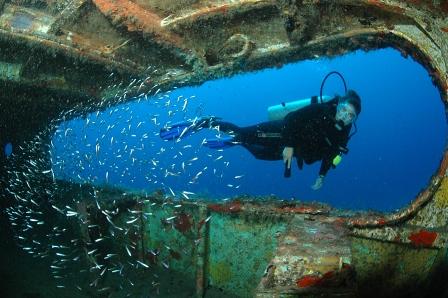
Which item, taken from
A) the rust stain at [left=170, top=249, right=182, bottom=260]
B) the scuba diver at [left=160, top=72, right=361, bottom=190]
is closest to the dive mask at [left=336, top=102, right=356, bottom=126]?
the scuba diver at [left=160, top=72, right=361, bottom=190]

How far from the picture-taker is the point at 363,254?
4109mm

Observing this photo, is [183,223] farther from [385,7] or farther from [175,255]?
[385,7]

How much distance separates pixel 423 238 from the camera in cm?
377

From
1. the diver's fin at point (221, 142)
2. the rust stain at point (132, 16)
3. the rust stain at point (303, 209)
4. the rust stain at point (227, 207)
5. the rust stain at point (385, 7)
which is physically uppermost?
the rust stain at point (132, 16)

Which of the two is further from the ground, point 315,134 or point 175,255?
point 315,134

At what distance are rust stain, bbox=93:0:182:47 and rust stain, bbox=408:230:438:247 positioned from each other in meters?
3.88

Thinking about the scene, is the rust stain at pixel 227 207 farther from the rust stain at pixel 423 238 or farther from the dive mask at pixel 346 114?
the dive mask at pixel 346 114

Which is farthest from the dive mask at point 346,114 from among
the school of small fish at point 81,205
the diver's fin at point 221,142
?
the diver's fin at point 221,142

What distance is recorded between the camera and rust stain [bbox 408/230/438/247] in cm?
373

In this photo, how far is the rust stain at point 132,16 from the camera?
4648 mm

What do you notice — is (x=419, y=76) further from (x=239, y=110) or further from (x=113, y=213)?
(x=113, y=213)

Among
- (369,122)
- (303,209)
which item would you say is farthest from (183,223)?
(369,122)

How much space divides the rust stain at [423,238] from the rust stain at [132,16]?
153 inches

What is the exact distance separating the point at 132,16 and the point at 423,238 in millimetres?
4320
